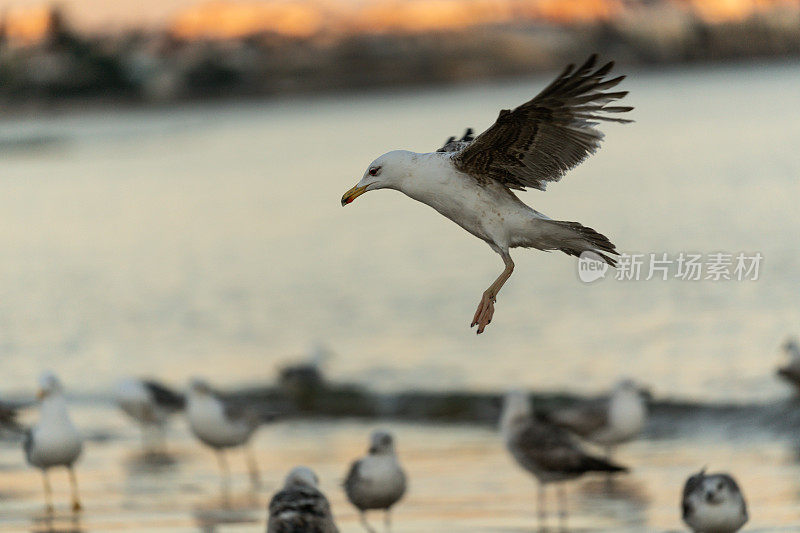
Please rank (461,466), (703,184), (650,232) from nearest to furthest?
(461,466), (650,232), (703,184)

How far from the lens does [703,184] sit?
3994 cm

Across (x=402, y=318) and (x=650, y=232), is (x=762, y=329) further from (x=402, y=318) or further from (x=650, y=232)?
(x=650, y=232)

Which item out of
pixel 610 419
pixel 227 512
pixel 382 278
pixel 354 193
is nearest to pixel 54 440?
pixel 227 512

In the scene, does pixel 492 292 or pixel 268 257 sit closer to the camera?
→ pixel 492 292

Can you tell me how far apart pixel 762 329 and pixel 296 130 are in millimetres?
70266

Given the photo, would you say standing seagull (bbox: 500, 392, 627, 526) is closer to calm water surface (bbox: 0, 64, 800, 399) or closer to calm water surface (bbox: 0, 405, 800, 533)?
calm water surface (bbox: 0, 405, 800, 533)

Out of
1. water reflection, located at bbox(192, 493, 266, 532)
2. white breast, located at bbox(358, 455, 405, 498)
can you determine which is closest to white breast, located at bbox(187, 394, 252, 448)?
water reflection, located at bbox(192, 493, 266, 532)

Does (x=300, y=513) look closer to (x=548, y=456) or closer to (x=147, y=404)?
(x=548, y=456)

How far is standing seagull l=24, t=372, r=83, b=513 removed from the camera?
12789mm

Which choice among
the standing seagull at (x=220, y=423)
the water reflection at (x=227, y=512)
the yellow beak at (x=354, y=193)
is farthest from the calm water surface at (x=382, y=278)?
the yellow beak at (x=354, y=193)

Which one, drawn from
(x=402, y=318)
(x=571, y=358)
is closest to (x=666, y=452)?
(x=571, y=358)

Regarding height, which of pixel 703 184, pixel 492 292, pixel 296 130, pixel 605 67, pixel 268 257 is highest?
pixel 296 130

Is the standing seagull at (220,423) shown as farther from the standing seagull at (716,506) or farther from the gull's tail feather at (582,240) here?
the gull's tail feather at (582,240)

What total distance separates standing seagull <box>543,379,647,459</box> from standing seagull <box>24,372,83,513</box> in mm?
4631
